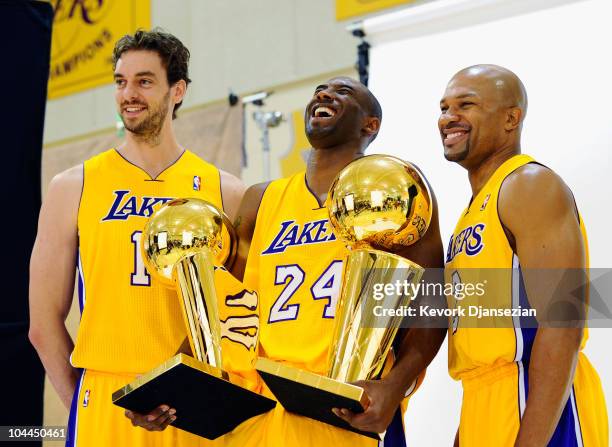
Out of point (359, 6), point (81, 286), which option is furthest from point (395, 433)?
point (359, 6)

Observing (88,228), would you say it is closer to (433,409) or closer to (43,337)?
(43,337)

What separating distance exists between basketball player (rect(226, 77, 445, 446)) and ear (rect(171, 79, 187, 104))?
0.60 m

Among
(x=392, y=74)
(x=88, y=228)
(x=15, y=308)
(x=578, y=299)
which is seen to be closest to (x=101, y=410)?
(x=88, y=228)

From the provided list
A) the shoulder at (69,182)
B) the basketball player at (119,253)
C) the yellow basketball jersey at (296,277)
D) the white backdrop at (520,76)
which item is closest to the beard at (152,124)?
the basketball player at (119,253)

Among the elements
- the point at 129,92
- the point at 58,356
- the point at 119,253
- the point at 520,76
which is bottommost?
the point at 58,356

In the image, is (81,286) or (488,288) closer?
(488,288)

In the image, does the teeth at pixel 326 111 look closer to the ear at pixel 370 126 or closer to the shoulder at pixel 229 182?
the ear at pixel 370 126

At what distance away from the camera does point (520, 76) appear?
3.78 meters

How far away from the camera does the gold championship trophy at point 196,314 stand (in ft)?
7.91

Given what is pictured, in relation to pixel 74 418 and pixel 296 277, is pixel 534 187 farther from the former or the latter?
pixel 74 418

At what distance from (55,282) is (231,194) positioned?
0.71m

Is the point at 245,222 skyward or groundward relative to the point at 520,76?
groundward

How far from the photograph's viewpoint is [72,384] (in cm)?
318

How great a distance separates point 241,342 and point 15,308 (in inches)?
59.7
